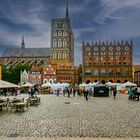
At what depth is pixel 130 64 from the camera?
90.8m

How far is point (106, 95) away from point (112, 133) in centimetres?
2865

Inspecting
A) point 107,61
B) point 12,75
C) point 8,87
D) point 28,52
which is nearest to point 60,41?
point 28,52

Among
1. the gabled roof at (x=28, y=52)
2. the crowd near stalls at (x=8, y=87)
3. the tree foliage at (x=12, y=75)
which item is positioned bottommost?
the crowd near stalls at (x=8, y=87)

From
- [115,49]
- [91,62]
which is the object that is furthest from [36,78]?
[115,49]

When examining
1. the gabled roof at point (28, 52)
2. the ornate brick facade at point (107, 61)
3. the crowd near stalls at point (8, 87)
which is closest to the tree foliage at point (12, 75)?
the ornate brick facade at point (107, 61)

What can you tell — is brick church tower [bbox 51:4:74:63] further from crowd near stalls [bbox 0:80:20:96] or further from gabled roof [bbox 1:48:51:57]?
crowd near stalls [bbox 0:80:20:96]

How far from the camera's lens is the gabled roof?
121300mm

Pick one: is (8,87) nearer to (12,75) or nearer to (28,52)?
(12,75)

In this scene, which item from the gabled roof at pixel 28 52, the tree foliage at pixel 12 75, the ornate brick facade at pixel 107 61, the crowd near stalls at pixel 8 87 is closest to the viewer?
the crowd near stalls at pixel 8 87

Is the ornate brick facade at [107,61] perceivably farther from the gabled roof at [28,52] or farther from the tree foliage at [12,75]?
the gabled roof at [28,52]

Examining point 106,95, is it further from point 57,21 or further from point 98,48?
point 57,21

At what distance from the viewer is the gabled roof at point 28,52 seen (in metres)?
121

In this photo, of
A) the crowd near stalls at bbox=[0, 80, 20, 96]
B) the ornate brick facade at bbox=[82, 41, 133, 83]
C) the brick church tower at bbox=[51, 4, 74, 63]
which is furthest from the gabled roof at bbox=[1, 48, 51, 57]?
the crowd near stalls at bbox=[0, 80, 20, 96]

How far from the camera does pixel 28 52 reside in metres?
124
